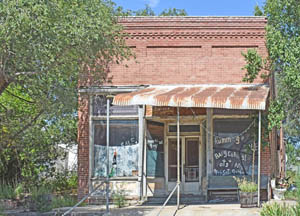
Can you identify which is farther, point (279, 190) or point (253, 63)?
point (279, 190)

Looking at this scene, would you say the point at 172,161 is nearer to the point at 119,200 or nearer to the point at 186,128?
the point at 186,128

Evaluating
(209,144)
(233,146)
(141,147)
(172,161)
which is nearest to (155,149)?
(141,147)

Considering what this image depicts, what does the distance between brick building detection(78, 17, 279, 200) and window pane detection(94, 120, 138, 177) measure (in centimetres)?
3

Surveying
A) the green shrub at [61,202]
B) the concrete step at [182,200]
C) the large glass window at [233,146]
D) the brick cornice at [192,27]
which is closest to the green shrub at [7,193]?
the green shrub at [61,202]

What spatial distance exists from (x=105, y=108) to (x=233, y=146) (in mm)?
4618

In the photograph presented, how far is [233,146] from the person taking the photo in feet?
51.1

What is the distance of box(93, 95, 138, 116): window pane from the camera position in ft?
53.2

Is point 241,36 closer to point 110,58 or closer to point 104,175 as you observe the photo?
point 110,58

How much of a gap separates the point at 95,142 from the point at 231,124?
4777 millimetres

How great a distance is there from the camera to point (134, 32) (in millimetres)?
16500

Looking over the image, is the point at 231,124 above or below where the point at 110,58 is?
below

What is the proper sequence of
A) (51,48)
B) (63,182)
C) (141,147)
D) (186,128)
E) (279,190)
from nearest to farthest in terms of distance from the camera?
(51,48)
(279,190)
(141,147)
(186,128)
(63,182)

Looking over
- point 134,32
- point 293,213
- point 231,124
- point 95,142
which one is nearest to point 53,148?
point 95,142

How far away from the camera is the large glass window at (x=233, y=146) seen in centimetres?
1545
